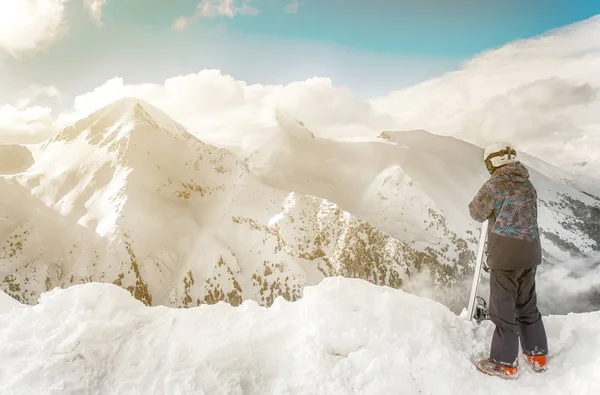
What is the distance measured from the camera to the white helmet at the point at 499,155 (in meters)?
5.24

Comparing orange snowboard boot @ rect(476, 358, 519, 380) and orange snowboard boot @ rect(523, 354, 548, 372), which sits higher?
orange snowboard boot @ rect(523, 354, 548, 372)

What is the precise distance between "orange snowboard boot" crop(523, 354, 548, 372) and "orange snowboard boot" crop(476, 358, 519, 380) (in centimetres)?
32

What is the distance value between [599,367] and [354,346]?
2.87 metres

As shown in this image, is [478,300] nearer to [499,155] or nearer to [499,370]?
[499,370]

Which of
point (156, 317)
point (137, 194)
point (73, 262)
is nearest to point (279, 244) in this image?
point (137, 194)

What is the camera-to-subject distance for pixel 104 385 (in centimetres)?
407

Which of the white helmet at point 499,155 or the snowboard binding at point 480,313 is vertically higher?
the white helmet at point 499,155

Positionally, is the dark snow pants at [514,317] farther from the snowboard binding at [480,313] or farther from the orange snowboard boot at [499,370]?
the snowboard binding at [480,313]

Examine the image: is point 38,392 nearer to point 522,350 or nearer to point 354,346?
point 354,346

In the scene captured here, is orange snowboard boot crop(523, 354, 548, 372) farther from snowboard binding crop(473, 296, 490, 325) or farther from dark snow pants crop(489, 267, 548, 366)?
snowboard binding crop(473, 296, 490, 325)

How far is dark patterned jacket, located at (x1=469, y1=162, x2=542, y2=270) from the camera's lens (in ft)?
16.2

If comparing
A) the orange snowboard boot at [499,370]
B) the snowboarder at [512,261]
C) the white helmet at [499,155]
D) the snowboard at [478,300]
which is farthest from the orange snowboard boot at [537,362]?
the white helmet at [499,155]

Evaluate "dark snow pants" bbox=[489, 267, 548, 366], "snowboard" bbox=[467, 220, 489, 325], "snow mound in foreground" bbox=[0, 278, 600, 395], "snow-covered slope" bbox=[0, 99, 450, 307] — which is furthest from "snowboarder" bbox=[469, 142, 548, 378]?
"snow-covered slope" bbox=[0, 99, 450, 307]

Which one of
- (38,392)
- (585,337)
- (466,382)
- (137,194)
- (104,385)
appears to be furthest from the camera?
(137,194)
